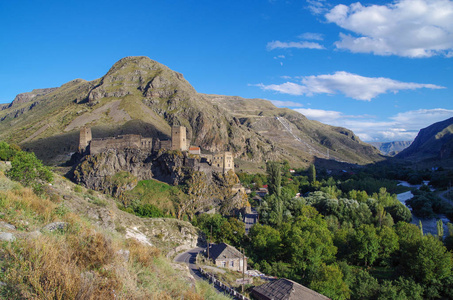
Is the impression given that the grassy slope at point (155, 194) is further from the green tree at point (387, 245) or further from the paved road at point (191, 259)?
the green tree at point (387, 245)

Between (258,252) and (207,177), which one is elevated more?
(207,177)

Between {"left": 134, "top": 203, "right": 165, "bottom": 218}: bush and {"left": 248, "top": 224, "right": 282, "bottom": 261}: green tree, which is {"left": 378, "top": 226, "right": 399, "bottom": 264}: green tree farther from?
{"left": 134, "top": 203, "right": 165, "bottom": 218}: bush

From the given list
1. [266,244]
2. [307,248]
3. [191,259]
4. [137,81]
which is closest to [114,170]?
[191,259]

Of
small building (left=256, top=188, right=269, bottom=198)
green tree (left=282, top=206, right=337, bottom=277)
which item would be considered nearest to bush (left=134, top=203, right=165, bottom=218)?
green tree (left=282, top=206, right=337, bottom=277)

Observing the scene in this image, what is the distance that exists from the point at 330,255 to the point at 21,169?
28.3 meters

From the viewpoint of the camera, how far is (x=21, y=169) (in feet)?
54.5

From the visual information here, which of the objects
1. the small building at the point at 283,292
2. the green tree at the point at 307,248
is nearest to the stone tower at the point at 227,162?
the green tree at the point at 307,248

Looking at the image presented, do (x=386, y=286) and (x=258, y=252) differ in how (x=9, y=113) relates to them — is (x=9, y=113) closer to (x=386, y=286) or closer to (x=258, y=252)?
(x=258, y=252)

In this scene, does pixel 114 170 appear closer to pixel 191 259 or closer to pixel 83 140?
pixel 83 140

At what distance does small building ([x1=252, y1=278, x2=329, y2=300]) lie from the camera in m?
19.4

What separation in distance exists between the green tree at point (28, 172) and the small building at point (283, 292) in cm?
1613

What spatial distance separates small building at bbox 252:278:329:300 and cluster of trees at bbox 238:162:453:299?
96.8 inches

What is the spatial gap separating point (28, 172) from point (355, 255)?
3229 cm

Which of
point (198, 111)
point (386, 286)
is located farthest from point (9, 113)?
point (386, 286)
